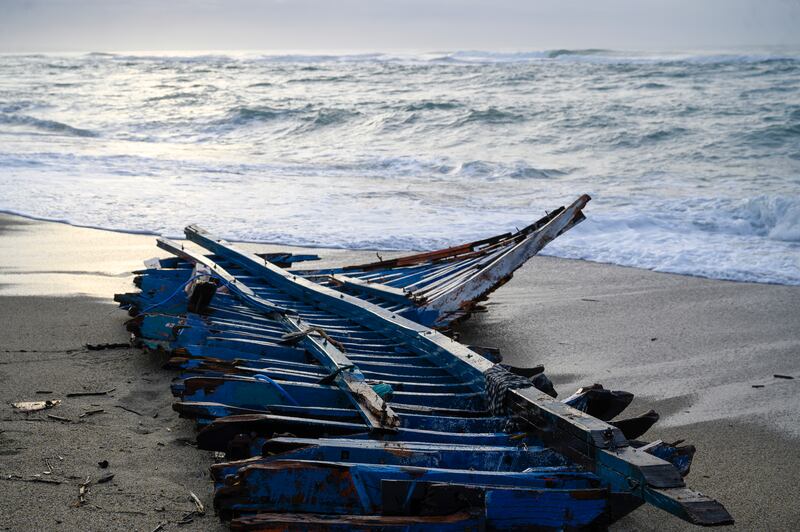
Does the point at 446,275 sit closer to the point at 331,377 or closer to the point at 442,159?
the point at 331,377

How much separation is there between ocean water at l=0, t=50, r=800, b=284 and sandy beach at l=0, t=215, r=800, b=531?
4.32 feet

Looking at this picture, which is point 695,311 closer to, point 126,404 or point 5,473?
point 126,404

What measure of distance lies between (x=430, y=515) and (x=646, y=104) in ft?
67.5

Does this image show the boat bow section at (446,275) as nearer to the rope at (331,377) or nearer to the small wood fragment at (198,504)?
the rope at (331,377)

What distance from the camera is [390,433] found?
9.77 feet

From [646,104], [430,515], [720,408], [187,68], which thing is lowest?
[720,408]

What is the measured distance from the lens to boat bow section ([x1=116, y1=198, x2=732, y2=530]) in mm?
2521

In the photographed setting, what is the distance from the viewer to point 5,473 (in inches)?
132

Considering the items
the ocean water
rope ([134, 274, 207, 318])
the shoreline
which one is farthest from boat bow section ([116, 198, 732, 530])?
the ocean water

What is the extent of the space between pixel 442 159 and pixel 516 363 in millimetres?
11058

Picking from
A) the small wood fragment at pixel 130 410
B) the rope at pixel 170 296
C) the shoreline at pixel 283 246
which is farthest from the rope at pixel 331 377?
the shoreline at pixel 283 246

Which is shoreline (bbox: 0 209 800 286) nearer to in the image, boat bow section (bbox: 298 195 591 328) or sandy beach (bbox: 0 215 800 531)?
sandy beach (bbox: 0 215 800 531)

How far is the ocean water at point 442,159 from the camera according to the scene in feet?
31.9

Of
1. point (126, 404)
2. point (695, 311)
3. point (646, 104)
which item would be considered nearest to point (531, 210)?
point (695, 311)
